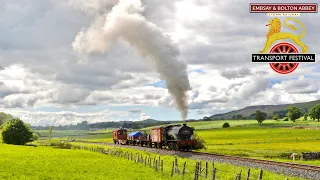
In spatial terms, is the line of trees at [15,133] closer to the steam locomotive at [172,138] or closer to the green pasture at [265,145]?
the steam locomotive at [172,138]

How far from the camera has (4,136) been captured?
107312 mm

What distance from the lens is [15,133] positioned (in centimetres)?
10794

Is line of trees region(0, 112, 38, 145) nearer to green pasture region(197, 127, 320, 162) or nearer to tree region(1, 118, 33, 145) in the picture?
tree region(1, 118, 33, 145)

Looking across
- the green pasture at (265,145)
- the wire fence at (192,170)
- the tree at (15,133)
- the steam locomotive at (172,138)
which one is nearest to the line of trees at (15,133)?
the tree at (15,133)

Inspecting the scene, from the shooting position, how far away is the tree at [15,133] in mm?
107500

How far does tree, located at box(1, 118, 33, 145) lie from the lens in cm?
10750

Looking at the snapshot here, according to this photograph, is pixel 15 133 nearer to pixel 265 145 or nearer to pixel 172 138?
pixel 172 138

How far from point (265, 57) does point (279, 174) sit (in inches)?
702

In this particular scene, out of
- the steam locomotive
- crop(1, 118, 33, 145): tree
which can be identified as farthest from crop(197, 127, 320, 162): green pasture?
crop(1, 118, 33, 145): tree

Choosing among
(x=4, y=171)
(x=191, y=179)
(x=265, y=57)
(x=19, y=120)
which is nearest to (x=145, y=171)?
(x=191, y=179)

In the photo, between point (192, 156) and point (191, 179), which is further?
point (192, 156)

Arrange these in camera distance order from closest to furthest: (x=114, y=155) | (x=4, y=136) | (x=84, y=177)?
(x=84, y=177)
(x=114, y=155)
(x=4, y=136)

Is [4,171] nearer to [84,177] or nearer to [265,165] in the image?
[84,177]

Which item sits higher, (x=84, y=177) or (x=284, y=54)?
(x=284, y=54)
